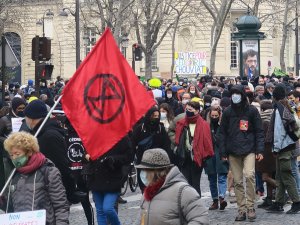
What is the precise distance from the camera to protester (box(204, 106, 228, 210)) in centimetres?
1370

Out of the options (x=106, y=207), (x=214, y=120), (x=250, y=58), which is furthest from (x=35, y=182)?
(x=250, y=58)

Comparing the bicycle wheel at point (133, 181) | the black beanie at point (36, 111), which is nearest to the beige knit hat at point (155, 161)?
the black beanie at point (36, 111)

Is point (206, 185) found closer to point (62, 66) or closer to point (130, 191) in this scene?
point (130, 191)

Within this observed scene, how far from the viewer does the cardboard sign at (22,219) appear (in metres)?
7.21

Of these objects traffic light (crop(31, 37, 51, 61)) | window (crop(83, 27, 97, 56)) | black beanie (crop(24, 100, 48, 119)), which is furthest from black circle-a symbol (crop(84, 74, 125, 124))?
window (crop(83, 27, 97, 56))

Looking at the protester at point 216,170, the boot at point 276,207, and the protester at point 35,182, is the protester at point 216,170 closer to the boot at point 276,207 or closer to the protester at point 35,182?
the boot at point 276,207

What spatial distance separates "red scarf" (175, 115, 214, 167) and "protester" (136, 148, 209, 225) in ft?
19.4

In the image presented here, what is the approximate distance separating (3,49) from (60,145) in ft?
31.6

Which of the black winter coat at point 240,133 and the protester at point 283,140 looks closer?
the black winter coat at point 240,133

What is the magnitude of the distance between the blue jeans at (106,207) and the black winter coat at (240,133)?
103 inches

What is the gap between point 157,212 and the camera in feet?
22.5

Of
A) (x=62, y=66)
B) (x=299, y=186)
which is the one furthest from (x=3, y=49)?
(x=62, y=66)

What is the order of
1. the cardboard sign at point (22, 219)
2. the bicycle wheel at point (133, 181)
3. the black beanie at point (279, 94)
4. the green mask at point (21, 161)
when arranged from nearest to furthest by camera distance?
1. the cardboard sign at point (22, 219)
2. the green mask at point (21, 161)
3. the black beanie at point (279, 94)
4. the bicycle wheel at point (133, 181)

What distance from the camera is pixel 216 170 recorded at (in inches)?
544
